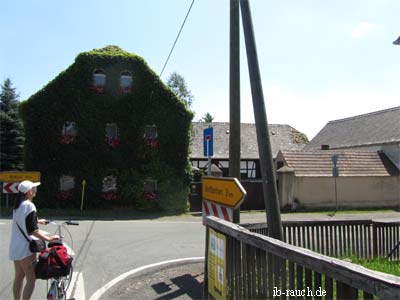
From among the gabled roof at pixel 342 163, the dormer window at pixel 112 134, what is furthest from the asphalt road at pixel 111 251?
the gabled roof at pixel 342 163

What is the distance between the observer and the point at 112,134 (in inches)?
1035

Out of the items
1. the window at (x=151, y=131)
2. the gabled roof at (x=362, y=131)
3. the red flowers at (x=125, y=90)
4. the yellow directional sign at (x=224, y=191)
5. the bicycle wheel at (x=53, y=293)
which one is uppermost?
the red flowers at (x=125, y=90)

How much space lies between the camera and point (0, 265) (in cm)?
829

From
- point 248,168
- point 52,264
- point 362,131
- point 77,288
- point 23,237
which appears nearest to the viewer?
point 52,264

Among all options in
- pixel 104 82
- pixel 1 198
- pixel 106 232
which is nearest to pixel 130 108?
pixel 104 82

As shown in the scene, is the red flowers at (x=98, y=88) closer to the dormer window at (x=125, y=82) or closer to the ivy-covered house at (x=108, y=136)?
the ivy-covered house at (x=108, y=136)

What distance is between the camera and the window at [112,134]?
1012 inches

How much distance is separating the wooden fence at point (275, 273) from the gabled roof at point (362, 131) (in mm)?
28450

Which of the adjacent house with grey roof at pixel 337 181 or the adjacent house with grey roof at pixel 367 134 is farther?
the adjacent house with grey roof at pixel 367 134

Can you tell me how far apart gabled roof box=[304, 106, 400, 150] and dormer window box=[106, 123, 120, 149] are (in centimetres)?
1911

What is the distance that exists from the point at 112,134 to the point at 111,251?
1682 centimetres

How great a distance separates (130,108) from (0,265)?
1837cm

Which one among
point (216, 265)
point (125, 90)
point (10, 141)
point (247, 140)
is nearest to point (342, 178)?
point (247, 140)

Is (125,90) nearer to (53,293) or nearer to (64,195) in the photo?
(64,195)
